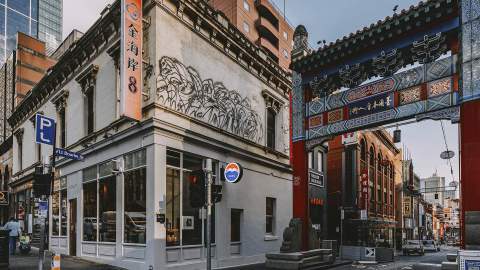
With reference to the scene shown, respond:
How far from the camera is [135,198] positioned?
15.1 m

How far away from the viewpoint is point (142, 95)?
49.5 ft

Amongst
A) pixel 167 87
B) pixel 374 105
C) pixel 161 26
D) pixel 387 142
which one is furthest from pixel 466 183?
pixel 387 142

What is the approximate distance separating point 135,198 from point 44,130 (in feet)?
15.2

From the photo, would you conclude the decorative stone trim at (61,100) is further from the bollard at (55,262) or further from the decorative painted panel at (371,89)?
the decorative painted panel at (371,89)

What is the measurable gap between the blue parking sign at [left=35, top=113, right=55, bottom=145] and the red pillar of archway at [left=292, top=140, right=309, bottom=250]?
10.2m

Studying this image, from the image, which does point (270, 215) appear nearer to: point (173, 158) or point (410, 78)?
point (173, 158)

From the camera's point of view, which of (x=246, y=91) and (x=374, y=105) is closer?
(x=374, y=105)

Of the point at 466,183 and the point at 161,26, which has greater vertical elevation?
the point at 161,26

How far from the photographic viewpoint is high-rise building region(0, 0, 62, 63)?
149m

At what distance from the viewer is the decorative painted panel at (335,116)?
16391 millimetres

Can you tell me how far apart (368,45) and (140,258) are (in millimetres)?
12104

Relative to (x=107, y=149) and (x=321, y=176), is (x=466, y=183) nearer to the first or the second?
(x=107, y=149)

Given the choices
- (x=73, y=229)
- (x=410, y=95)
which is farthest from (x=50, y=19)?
(x=410, y=95)

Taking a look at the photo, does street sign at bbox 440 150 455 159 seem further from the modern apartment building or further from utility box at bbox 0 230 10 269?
the modern apartment building
